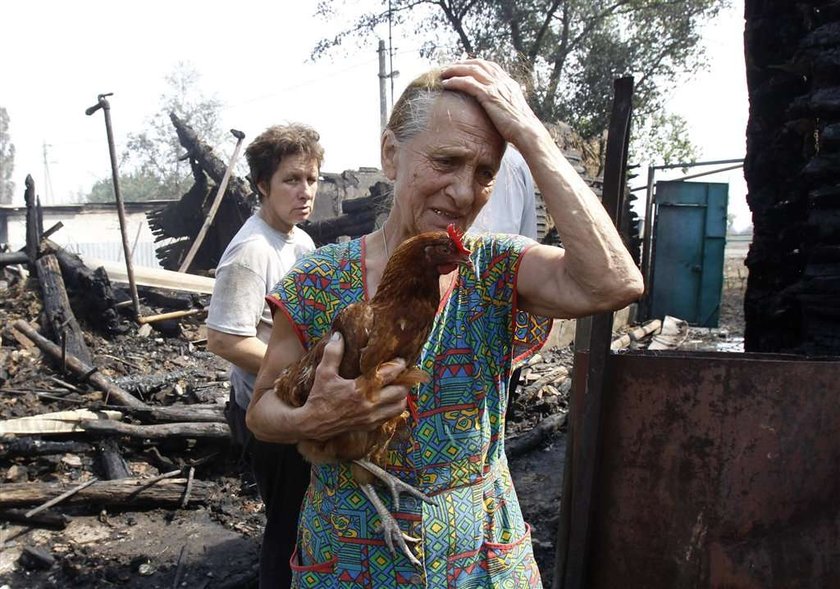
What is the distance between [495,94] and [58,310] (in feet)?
31.0

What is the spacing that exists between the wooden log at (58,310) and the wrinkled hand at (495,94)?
774 centimetres

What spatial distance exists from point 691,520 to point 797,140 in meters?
2.99

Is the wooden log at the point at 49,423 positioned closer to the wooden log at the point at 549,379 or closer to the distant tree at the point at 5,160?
the wooden log at the point at 549,379

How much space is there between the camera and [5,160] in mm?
63750

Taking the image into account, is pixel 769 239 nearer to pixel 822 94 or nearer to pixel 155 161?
pixel 822 94

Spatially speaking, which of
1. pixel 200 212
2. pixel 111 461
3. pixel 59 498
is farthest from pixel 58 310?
pixel 200 212

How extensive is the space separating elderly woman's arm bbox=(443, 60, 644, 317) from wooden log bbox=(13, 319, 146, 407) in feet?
20.6

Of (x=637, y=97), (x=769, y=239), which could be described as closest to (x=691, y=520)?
(x=769, y=239)

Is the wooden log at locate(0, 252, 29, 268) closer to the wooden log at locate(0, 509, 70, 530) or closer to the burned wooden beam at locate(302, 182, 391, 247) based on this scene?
the burned wooden beam at locate(302, 182, 391, 247)

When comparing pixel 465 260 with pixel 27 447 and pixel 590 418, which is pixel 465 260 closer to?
pixel 590 418

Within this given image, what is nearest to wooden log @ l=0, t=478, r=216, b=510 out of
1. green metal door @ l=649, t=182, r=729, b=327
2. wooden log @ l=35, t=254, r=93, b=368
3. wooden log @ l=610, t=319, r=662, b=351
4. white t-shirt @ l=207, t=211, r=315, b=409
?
white t-shirt @ l=207, t=211, r=315, b=409

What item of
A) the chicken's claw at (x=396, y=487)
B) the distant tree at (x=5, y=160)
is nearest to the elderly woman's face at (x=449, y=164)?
the chicken's claw at (x=396, y=487)

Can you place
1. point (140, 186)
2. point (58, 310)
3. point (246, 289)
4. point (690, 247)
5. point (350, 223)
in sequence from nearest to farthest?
1. point (246, 289)
2. point (58, 310)
3. point (350, 223)
4. point (690, 247)
5. point (140, 186)

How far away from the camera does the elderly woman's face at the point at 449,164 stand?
1604 mm
